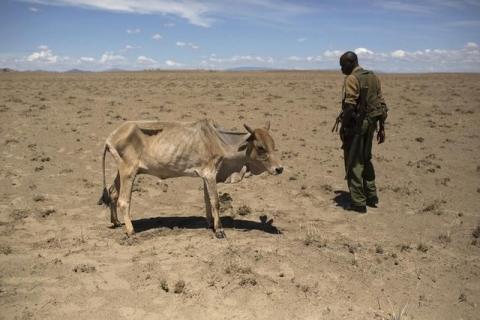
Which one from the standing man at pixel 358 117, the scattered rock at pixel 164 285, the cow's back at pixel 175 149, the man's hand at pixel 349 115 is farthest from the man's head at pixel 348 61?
the scattered rock at pixel 164 285

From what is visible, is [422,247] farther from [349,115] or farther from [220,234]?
[220,234]

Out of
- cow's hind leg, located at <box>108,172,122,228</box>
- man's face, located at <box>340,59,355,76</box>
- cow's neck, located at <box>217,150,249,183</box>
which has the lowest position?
cow's hind leg, located at <box>108,172,122,228</box>

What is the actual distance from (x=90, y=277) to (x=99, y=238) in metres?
1.41

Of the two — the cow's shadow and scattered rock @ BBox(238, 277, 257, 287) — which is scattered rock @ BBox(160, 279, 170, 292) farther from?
the cow's shadow

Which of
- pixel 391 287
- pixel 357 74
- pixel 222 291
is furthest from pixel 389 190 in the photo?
pixel 222 291

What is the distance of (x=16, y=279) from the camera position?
5699 mm

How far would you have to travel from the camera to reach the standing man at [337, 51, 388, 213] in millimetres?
7988

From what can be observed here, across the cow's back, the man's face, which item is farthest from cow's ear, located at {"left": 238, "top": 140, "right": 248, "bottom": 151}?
the man's face

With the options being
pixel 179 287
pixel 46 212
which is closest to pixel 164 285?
pixel 179 287

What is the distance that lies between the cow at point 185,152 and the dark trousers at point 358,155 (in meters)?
2.00

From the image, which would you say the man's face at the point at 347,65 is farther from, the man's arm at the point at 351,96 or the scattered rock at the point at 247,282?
the scattered rock at the point at 247,282

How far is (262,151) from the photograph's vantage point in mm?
6973

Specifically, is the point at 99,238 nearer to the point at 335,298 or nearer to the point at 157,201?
the point at 157,201

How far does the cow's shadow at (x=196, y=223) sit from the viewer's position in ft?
25.0
